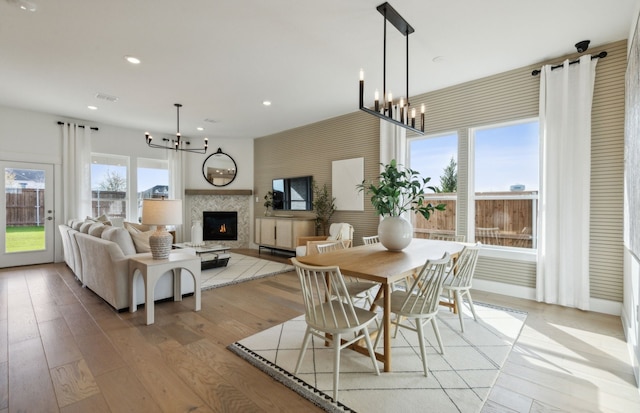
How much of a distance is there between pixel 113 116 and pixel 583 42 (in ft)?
24.6

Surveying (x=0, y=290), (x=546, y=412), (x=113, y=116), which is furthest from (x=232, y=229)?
(x=546, y=412)

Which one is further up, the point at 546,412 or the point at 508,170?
the point at 508,170

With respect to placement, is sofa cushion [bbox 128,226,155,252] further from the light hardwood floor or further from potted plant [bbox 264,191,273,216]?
potted plant [bbox 264,191,273,216]

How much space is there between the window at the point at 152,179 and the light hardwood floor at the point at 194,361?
12.4 ft

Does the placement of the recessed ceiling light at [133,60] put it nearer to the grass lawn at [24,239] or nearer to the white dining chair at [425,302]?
the white dining chair at [425,302]

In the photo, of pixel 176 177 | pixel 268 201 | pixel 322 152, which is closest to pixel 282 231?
pixel 268 201

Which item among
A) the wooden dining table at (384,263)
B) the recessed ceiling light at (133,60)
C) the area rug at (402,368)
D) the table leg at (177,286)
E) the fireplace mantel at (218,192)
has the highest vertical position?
the recessed ceiling light at (133,60)

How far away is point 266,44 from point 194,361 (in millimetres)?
3128

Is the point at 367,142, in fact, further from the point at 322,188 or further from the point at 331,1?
the point at 331,1

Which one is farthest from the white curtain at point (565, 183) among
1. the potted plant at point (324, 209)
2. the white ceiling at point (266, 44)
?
the potted plant at point (324, 209)

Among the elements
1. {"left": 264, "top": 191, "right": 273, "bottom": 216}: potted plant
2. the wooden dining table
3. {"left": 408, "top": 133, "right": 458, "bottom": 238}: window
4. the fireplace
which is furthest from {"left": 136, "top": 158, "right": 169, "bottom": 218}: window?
the wooden dining table

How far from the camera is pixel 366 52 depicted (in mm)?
3322

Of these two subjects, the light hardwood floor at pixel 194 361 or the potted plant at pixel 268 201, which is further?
the potted plant at pixel 268 201

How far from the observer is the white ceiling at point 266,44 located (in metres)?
2.60
